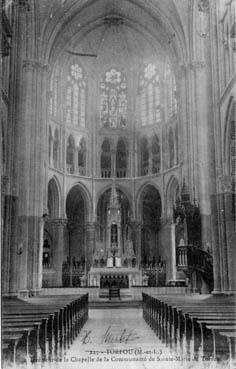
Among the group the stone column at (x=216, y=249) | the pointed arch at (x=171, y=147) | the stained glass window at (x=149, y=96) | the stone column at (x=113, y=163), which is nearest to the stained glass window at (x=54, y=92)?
the stone column at (x=113, y=163)

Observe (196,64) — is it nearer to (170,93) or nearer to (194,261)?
(170,93)

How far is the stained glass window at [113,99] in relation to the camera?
3962 cm

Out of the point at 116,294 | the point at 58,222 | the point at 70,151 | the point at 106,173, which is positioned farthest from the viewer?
the point at 106,173

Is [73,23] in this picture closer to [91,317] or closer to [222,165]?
[222,165]

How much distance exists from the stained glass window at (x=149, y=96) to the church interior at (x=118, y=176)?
12 centimetres

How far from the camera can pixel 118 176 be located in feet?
127

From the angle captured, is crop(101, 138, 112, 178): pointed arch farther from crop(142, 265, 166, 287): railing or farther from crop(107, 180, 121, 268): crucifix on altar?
crop(142, 265, 166, 287): railing

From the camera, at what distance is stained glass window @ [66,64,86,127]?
38281mm

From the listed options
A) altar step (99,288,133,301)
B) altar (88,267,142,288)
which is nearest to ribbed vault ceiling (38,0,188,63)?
altar (88,267,142,288)

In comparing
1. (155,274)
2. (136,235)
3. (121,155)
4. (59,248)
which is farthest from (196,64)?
(59,248)

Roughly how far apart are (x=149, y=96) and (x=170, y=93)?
265 cm

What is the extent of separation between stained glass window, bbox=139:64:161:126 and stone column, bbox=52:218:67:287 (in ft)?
34.7

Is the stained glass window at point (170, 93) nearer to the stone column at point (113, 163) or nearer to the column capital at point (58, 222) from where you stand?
the stone column at point (113, 163)

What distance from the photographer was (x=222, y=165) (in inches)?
722
